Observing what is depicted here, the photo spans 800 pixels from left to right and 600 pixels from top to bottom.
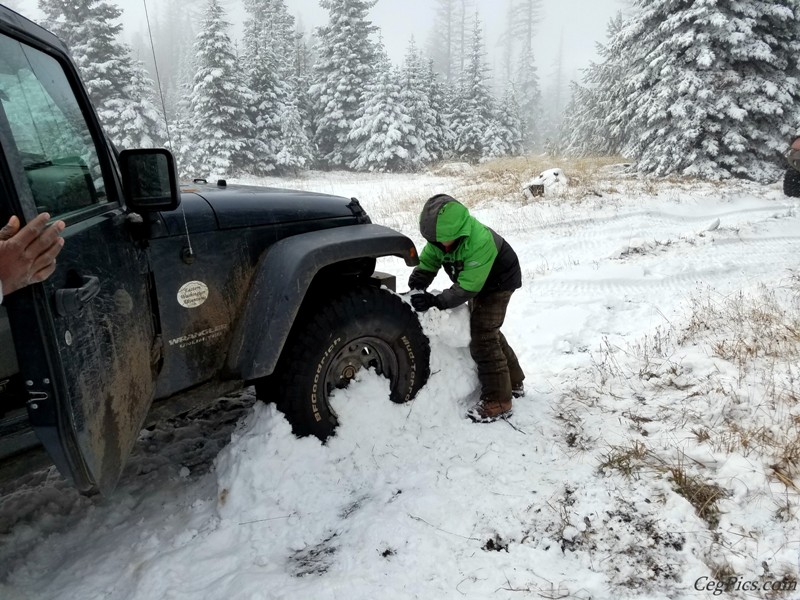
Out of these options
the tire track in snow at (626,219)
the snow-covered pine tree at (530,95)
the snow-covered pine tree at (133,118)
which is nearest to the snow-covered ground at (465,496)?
the tire track in snow at (626,219)

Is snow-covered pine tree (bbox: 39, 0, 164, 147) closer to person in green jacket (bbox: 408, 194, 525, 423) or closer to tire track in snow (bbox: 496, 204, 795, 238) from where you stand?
tire track in snow (bbox: 496, 204, 795, 238)

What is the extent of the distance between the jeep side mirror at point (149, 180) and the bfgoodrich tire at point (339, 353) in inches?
39.5

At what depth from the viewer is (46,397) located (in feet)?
5.19

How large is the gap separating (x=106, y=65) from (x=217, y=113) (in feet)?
17.5

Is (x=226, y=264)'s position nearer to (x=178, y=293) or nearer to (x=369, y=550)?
(x=178, y=293)

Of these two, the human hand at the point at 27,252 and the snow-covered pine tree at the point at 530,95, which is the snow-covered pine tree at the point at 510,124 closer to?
the snow-covered pine tree at the point at 530,95

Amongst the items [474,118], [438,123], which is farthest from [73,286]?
[474,118]

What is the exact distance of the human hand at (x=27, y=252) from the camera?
143 centimetres

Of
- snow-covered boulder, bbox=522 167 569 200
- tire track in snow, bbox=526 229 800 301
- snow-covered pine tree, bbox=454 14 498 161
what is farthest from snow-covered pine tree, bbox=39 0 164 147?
tire track in snow, bbox=526 229 800 301

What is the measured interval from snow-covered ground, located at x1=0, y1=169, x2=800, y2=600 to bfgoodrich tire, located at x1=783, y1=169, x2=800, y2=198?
421 inches

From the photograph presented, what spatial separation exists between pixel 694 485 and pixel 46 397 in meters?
2.88

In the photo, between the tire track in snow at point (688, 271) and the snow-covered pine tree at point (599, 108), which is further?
the snow-covered pine tree at point (599, 108)

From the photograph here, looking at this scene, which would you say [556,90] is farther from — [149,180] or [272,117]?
[149,180]

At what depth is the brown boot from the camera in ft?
11.6
